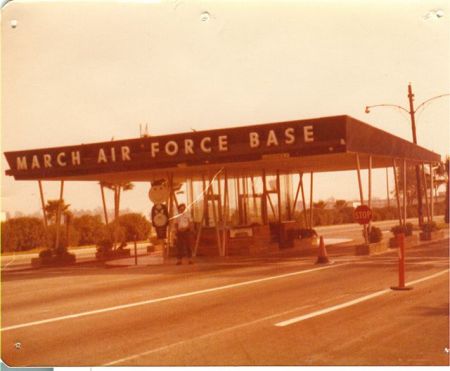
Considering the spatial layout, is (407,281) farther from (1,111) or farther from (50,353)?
(1,111)

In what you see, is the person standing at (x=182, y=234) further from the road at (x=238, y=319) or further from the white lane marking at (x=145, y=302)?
the white lane marking at (x=145, y=302)

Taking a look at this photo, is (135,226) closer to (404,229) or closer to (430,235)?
(404,229)

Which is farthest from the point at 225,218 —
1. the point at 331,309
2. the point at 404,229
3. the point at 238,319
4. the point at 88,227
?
the point at 88,227

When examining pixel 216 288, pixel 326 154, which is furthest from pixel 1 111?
pixel 326 154

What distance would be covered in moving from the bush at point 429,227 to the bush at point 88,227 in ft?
65.1

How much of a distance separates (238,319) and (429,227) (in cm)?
1176

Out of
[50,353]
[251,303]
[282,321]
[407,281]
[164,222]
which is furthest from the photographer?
[164,222]

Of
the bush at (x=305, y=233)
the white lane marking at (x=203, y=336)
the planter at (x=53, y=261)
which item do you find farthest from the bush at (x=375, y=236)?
the planter at (x=53, y=261)

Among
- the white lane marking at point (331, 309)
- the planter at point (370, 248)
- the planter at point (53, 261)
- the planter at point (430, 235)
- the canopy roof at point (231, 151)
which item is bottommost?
the white lane marking at point (331, 309)

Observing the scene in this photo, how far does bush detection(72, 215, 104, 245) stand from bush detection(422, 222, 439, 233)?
65.1 ft

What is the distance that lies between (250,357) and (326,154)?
10.1m

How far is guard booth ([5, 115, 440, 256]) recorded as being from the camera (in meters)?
15.5

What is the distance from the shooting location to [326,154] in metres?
15.4

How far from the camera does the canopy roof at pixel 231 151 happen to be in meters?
15.4
